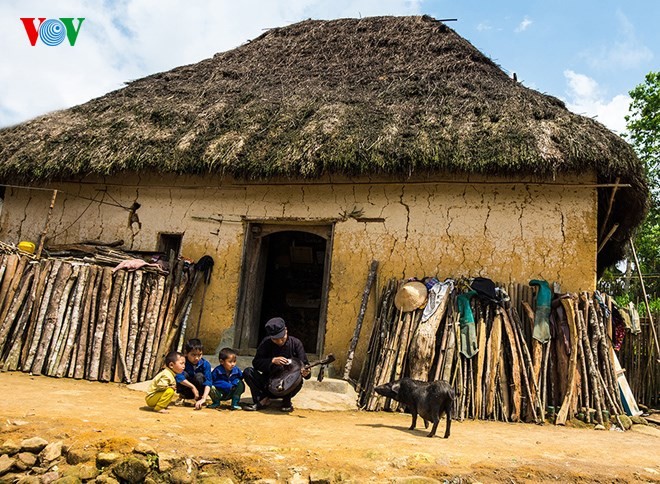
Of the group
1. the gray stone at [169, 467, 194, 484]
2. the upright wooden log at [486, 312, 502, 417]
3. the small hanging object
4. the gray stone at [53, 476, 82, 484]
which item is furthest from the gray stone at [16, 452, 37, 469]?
the upright wooden log at [486, 312, 502, 417]

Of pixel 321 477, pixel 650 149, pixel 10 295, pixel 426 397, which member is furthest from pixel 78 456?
pixel 650 149

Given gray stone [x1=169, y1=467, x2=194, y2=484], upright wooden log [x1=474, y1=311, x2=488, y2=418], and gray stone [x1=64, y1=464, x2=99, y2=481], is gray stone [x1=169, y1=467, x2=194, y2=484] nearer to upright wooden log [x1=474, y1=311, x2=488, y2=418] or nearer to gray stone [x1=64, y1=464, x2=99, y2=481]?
gray stone [x1=64, y1=464, x2=99, y2=481]

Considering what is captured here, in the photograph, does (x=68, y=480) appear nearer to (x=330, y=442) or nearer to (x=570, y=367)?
(x=330, y=442)

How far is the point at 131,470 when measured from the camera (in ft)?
11.1

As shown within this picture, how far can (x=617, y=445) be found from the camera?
4656 mm

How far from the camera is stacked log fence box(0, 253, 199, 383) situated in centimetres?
639

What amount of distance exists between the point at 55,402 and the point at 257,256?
3429mm

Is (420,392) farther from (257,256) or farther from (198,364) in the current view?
(257,256)

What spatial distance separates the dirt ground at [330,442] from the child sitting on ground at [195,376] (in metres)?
0.22

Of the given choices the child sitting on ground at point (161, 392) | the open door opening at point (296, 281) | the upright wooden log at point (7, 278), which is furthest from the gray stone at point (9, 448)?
the open door opening at point (296, 281)

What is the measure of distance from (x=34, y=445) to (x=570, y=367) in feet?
16.7

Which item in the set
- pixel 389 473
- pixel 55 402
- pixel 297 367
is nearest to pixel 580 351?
pixel 297 367

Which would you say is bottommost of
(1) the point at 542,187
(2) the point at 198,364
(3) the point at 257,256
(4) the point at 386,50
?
(2) the point at 198,364

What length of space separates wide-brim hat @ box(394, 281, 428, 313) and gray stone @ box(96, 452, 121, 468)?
360cm
